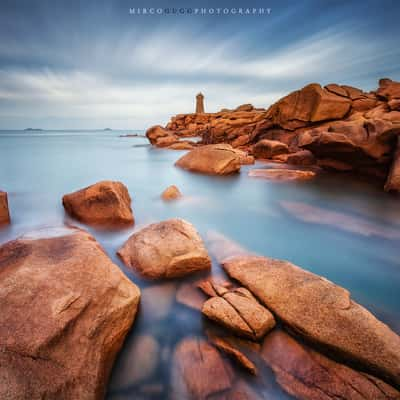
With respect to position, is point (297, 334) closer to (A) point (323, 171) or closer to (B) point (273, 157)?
(A) point (323, 171)

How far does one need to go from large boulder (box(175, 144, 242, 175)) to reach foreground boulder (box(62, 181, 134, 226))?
6.45m

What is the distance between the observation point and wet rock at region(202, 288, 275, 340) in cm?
254

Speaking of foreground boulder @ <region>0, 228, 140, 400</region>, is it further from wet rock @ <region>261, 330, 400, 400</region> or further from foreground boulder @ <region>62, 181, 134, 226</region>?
foreground boulder @ <region>62, 181, 134, 226</region>

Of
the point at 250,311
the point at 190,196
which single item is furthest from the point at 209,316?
the point at 190,196

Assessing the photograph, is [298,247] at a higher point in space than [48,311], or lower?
lower

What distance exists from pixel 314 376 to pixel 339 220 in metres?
4.88

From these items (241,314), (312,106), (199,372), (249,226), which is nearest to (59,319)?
(199,372)

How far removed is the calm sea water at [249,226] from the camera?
9.11 feet

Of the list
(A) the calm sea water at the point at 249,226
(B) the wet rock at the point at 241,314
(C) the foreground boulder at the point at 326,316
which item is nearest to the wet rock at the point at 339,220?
(A) the calm sea water at the point at 249,226

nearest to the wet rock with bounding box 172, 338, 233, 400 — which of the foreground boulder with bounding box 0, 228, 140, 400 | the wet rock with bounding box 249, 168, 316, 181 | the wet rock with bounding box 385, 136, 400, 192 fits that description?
the foreground boulder with bounding box 0, 228, 140, 400

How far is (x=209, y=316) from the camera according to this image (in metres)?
2.78

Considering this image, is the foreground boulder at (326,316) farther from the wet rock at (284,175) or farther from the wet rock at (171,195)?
the wet rock at (284,175)

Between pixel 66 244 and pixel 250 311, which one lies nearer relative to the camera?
pixel 250 311

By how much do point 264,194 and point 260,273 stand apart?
5686 mm
